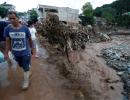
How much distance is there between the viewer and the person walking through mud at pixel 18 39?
6066 millimetres

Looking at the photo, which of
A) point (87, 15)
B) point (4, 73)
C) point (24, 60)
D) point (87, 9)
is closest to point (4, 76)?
point (4, 73)

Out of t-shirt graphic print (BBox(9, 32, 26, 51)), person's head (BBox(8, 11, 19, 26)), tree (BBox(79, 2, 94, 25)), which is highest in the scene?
person's head (BBox(8, 11, 19, 26))

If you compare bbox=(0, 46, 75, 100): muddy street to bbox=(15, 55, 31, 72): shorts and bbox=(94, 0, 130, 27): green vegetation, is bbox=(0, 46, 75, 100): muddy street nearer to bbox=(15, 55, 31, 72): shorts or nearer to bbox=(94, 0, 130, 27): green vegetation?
bbox=(15, 55, 31, 72): shorts

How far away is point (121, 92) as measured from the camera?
1140cm

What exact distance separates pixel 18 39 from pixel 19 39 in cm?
2

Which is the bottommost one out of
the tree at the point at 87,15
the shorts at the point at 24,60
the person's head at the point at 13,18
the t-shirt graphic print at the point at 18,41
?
the tree at the point at 87,15

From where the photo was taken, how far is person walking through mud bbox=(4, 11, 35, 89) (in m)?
6.07

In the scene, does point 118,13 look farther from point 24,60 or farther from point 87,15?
point 24,60

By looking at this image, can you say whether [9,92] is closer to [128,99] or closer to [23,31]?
[23,31]

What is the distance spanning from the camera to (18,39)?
616 centimetres

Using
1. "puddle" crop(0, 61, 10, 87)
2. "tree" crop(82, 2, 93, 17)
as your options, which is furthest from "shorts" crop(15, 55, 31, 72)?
"tree" crop(82, 2, 93, 17)

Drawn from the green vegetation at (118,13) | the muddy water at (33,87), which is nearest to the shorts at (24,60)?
the muddy water at (33,87)

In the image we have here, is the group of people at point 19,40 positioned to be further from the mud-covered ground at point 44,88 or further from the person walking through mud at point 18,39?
the mud-covered ground at point 44,88

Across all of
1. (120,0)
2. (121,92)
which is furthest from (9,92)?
(120,0)
